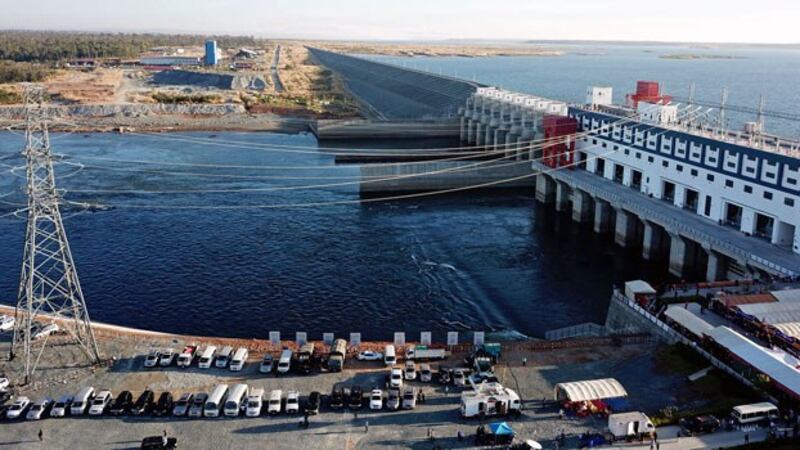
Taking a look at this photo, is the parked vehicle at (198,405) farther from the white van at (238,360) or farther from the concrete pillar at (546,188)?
the concrete pillar at (546,188)

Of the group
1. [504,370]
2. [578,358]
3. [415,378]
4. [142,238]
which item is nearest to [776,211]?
[578,358]

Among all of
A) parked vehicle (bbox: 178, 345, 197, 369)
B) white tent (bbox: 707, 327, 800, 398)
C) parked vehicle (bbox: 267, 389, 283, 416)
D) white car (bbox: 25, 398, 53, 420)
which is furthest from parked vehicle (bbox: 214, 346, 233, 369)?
white tent (bbox: 707, 327, 800, 398)

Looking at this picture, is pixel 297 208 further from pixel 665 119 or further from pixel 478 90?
pixel 478 90

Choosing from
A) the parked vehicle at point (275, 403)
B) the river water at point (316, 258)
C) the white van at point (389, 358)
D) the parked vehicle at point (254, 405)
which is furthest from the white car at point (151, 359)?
the white van at point (389, 358)

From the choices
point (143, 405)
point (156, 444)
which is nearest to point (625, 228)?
point (143, 405)

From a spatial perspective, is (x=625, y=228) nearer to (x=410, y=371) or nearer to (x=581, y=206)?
(x=581, y=206)

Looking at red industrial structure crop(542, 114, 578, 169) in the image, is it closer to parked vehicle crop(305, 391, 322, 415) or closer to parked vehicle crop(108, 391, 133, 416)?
parked vehicle crop(305, 391, 322, 415)
